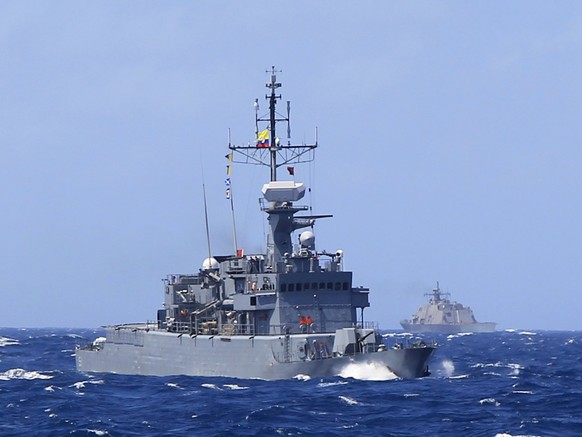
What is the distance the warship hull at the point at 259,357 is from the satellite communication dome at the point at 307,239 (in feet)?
17.0

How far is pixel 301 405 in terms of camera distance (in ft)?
116

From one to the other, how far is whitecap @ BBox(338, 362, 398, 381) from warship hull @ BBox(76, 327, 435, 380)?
11cm

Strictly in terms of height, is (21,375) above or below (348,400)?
above

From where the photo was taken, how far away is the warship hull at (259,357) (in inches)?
1703

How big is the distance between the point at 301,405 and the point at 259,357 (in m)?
9.17

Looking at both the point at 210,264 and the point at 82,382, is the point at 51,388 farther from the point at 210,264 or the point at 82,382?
the point at 210,264

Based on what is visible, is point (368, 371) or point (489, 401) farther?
point (368, 371)

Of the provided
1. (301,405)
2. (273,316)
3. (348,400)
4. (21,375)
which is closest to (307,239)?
(273,316)

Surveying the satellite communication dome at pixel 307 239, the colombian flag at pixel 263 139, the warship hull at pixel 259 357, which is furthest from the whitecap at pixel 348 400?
the colombian flag at pixel 263 139

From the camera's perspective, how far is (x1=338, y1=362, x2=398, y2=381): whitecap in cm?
4291

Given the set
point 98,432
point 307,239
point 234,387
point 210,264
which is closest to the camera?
point 98,432

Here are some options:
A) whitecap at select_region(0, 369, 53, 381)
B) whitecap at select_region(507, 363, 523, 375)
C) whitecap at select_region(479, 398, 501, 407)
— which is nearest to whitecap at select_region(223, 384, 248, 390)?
whitecap at select_region(479, 398, 501, 407)

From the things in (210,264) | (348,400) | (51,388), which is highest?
(210,264)

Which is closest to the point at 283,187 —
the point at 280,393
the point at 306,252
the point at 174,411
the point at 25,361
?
the point at 306,252
